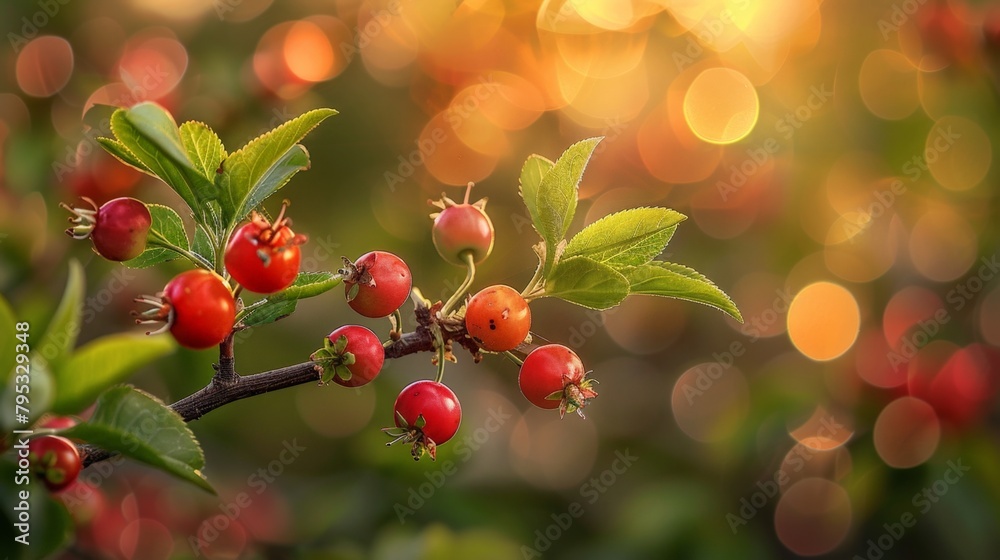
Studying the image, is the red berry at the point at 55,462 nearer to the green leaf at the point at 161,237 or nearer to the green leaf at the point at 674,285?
the green leaf at the point at 161,237

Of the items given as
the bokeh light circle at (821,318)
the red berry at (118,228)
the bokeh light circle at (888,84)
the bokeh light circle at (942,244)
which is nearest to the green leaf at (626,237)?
the red berry at (118,228)

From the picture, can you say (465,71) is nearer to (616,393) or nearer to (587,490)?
(616,393)

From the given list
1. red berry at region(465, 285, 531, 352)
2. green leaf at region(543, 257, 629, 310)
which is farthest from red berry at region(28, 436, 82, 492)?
green leaf at region(543, 257, 629, 310)

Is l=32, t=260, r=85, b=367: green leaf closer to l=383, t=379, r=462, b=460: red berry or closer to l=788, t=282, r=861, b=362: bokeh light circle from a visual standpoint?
l=383, t=379, r=462, b=460: red berry

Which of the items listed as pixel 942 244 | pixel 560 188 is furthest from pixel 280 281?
pixel 942 244

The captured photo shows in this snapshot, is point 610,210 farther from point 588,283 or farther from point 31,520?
point 31,520

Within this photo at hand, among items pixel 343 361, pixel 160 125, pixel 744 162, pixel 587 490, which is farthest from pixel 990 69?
pixel 160 125
